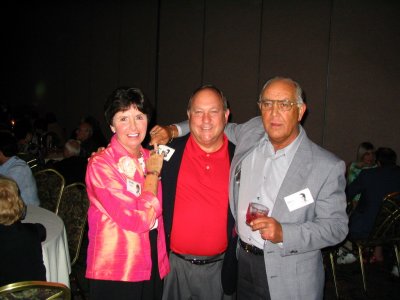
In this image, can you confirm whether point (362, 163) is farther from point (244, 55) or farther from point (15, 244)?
point (15, 244)

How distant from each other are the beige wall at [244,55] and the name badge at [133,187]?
4805 mm

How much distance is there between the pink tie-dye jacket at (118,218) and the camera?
1.65m

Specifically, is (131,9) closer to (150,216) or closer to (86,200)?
(86,200)

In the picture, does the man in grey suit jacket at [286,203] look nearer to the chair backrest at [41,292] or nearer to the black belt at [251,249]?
the black belt at [251,249]

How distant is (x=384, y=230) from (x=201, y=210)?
2492 millimetres

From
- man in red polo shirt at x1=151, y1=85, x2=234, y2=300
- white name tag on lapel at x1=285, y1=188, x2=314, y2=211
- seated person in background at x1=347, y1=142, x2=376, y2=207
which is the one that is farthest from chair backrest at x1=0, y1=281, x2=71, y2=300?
seated person in background at x1=347, y1=142, x2=376, y2=207

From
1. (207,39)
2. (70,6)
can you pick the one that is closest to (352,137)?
(207,39)

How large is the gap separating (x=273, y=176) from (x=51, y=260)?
158 cm

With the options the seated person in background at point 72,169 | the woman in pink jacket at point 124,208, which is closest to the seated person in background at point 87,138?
the seated person in background at point 72,169

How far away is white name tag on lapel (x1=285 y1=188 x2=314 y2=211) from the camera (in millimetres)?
1736

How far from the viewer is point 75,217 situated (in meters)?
2.95

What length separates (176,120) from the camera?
7.62m

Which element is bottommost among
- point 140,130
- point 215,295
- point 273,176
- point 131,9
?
point 215,295

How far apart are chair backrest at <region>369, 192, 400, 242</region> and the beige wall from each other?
2296 mm
